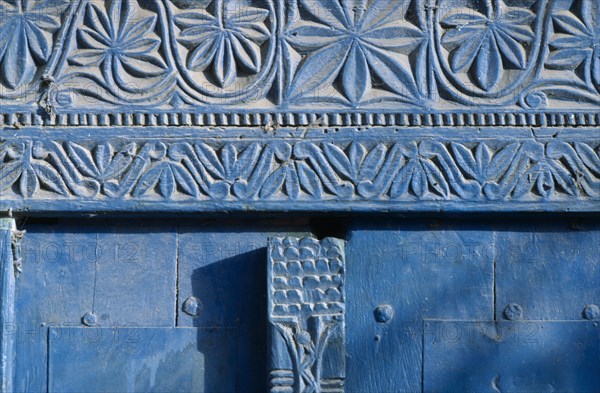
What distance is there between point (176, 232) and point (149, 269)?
0.13m

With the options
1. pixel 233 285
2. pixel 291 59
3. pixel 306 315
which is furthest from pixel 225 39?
pixel 306 315

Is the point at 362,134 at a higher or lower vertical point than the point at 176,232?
higher

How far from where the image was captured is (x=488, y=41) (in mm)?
2734

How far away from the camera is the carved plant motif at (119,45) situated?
2715 millimetres

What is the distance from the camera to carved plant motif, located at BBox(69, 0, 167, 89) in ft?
8.91

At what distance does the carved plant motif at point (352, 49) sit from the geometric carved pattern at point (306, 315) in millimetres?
448

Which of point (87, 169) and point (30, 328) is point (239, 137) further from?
point (30, 328)

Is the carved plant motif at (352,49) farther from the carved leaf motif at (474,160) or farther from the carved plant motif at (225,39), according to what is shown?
the carved leaf motif at (474,160)

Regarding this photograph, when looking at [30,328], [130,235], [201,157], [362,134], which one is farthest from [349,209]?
[30,328]

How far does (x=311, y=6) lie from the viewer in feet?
8.99

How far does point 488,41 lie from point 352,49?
39cm

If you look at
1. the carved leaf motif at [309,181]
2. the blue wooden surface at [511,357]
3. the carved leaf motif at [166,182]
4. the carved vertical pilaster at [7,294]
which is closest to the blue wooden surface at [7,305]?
the carved vertical pilaster at [7,294]

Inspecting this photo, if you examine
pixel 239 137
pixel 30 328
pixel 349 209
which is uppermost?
pixel 239 137

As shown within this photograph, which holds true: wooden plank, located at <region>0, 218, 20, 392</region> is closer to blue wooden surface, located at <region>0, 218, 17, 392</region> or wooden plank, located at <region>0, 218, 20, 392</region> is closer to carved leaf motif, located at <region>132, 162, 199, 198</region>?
blue wooden surface, located at <region>0, 218, 17, 392</region>
